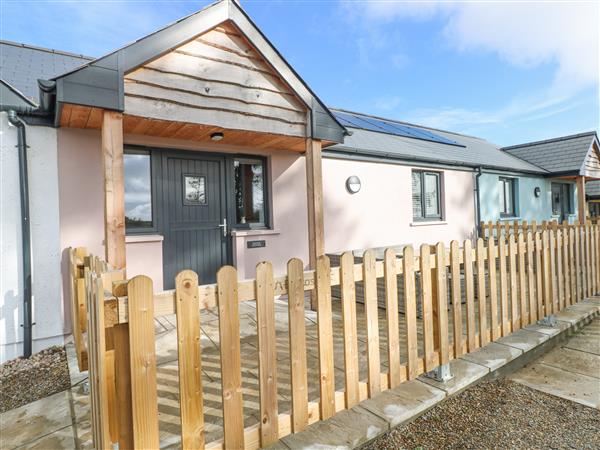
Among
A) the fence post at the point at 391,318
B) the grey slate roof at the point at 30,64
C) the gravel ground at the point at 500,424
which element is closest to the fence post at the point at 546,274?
the gravel ground at the point at 500,424

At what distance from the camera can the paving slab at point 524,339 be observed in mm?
3461

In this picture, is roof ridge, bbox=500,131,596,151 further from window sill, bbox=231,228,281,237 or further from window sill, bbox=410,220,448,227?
window sill, bbox=231,228,281,237

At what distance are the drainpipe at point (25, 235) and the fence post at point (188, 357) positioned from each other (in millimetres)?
3560

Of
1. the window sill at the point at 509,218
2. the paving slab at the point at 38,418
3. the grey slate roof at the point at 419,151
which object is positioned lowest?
the paving slab at the point at 38,418

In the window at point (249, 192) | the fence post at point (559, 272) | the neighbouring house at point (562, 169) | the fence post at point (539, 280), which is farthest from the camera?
the neighbouring house at point (562, 169)

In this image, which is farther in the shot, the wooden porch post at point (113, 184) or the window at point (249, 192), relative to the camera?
the window at point (249, 192)

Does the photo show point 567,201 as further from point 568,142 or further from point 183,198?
point 183,198

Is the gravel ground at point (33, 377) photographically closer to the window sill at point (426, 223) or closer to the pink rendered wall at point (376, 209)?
the pink rendered wall at point (376, 209)

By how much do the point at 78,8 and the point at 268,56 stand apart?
5488 millimetres

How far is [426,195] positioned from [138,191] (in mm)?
7357

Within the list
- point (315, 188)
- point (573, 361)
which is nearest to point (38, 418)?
point (315, 188)

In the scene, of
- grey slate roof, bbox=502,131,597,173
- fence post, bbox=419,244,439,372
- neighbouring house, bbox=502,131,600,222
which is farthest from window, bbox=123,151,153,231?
grey slate roof, bbox=502,131,597,173

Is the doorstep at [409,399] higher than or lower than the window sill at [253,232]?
lower

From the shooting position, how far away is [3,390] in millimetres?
3166
